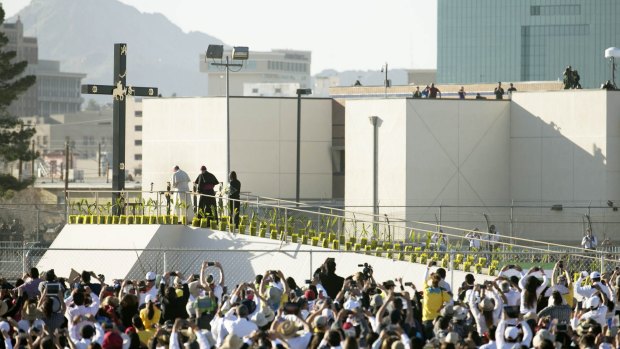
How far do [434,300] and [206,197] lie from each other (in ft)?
54.7

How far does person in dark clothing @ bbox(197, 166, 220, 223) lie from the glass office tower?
94.4 metres

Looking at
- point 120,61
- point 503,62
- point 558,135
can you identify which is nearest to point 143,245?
point 120,61

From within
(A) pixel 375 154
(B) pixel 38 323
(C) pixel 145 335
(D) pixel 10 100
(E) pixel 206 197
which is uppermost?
(D) pixel 10 100

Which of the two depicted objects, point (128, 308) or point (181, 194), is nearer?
point (128, 308)

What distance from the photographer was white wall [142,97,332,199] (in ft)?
170

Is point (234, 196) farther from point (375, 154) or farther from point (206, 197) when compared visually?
point (375, 154)

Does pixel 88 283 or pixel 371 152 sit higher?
pixel 371 152

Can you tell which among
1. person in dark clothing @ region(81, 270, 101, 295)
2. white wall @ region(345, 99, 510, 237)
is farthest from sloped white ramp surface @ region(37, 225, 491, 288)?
white wall @ region(345, 99, 510, 237)

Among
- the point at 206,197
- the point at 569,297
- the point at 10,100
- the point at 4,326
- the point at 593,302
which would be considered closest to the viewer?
the point at 4,326

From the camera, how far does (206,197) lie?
122 ft

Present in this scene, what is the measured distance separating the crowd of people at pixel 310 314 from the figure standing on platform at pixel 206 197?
12.7m

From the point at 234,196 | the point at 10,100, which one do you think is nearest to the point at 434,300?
the point at 234,196

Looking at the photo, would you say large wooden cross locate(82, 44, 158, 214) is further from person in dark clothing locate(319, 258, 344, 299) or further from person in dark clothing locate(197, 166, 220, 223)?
person in dark clothing locate(319, 258, 344, 299)

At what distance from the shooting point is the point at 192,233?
121 ft
